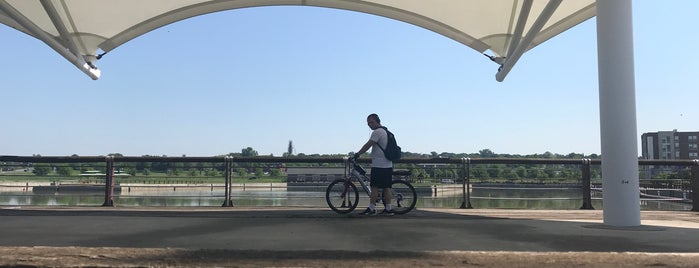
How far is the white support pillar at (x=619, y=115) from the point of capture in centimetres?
555

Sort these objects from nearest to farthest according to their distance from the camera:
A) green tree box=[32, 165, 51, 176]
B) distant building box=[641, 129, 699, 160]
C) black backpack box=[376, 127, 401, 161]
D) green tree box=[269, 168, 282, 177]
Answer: black backpack box=[376, 127, 401, 161], green tree box=[269, 168, 282, 177], green tree box=[32, 165, 51, 176], distant building box=[641, 129, 699, 160]

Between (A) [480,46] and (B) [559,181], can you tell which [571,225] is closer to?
(B) [559,181]

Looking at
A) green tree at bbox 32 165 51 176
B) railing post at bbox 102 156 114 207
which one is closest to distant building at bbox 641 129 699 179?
railing post at bbox 102 156 114 207

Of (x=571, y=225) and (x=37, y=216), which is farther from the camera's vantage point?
(x=37, y=216)

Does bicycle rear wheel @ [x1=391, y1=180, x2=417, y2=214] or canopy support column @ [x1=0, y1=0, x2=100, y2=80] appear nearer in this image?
bicycle rear wheel @ [x1=391, y1=180, x2=417, y2=214]

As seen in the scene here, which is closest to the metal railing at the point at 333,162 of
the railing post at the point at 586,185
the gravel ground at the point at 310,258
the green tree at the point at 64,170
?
the railing post at the point at 586,185

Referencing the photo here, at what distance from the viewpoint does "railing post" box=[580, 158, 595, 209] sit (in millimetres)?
8922

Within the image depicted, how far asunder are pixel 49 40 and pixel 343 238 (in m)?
8.20

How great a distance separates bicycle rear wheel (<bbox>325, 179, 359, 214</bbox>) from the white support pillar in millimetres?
3415

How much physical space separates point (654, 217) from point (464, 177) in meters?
3.06

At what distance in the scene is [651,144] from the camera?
116312mm

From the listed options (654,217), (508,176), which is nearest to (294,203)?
(508,176)

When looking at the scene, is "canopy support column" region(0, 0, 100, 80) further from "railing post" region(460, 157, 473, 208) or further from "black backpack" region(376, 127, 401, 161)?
"railing post" region(460, 157, 473, 208)

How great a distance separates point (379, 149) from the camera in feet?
23.0
